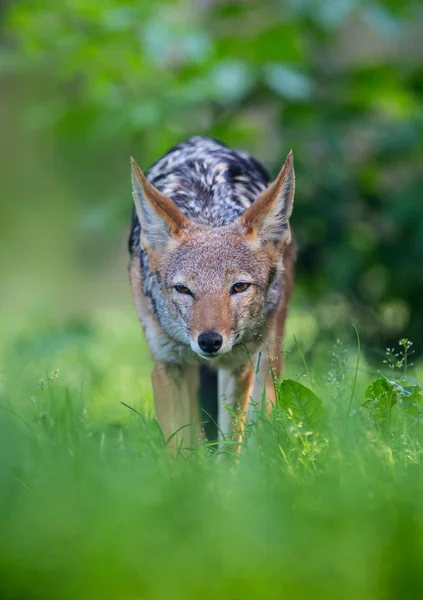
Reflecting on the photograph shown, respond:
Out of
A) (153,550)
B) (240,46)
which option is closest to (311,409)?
(153,550)

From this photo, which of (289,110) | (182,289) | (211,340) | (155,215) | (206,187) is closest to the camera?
(211,340)

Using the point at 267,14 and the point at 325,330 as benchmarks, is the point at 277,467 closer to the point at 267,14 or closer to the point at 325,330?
the point at 325,330

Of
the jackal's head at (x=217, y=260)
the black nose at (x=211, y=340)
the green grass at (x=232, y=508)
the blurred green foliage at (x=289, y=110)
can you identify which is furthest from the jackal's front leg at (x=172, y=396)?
the blurred green foliage at (x=289, y=110)

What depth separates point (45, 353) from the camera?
353 inches

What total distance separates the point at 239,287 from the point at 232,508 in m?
2.13

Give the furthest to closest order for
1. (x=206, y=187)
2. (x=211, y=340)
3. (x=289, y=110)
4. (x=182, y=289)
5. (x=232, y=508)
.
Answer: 1. (x=289, y=110)
2. (x=206, y=187)
3. (x=182, y=289)
4. (x=211, y=340)
5. (x=232, y=508)

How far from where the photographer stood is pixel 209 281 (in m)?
4.60

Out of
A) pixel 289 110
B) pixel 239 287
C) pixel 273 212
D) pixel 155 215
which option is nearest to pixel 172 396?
pixel 239 287

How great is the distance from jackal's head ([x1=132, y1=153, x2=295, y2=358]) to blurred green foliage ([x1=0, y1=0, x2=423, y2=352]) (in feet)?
12.6

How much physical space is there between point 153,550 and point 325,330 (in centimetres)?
680

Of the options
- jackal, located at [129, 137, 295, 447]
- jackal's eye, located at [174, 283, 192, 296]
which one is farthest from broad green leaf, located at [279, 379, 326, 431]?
jackal's eye, located at [174, 283, 192, 296]

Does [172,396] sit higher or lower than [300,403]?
higher

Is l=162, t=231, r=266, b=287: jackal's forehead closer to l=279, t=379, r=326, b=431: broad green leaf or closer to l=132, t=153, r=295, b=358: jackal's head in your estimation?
l=132, t=153, r=295, b=358: jackal's head

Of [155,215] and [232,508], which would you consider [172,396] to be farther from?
[232,508]
